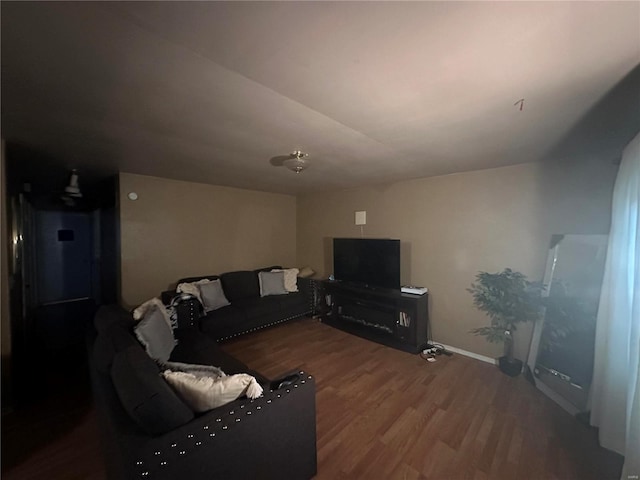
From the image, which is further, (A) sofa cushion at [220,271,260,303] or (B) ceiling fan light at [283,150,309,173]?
(A) sofa cushion at [220,271,260,303]

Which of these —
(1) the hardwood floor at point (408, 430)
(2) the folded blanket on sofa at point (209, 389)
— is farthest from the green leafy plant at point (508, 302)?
(2) the folded blanket on sofa at point (209, 389)

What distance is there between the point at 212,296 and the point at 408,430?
115 inches

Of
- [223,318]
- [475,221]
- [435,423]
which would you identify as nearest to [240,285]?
[223,318]

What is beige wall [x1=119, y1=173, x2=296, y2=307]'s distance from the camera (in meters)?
3.46

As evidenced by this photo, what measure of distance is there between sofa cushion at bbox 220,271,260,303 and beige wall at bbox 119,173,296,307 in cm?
33

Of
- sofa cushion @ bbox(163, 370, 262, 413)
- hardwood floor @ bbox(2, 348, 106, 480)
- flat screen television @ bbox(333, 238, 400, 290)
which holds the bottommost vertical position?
hardwood floor @ bbox(2, 348, 106, 480)

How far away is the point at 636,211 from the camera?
156 cm

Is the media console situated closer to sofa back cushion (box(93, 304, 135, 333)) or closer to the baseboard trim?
the baseboard trim

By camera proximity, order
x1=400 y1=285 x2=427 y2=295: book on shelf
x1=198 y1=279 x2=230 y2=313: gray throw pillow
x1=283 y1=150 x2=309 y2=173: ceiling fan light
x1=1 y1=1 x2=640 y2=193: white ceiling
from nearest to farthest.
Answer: x1=1 y1=1 x2=640 y2=193: white ceiling < x1=283 y1=150 x2=309 y2=173: ceiling fan light < x1=400 y1=285 x2=427 y2=295: book on shelf < x1=198 y1=279 x2=230 y2=313: gray throw pillow

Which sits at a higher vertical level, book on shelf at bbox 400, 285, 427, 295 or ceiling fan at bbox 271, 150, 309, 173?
ceiling fan at bbox 271, 150, 309, 173

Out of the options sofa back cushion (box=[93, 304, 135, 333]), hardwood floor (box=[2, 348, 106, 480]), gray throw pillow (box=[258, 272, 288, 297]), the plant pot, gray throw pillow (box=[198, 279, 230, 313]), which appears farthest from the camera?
gray throw pillow (box=[258, 272, 288, 297])

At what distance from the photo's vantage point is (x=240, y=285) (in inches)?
165

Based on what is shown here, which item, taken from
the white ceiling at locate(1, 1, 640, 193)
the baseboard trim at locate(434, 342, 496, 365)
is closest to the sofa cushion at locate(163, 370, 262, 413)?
the white ceiling at locate(1, 1, 640, 193)

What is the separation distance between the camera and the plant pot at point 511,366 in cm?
274
